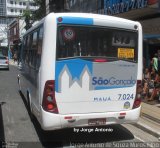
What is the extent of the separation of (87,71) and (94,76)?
19 centimetres

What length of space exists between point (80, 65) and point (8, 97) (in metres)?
8.17

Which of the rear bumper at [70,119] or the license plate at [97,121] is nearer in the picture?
the rear bumper at [70,119]

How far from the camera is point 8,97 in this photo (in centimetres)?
1497

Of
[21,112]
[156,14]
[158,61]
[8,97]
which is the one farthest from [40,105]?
[156,14]

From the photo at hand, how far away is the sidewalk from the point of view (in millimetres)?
8632

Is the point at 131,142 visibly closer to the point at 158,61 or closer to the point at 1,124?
the point at 1,124

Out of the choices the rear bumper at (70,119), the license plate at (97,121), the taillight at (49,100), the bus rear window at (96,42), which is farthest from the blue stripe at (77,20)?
the license plate at (97,121)

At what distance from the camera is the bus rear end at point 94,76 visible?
736 centimetres

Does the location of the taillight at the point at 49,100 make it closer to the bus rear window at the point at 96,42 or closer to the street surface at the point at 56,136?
the bus rear window at the point at 96,42

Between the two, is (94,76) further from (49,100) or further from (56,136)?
(56,136)

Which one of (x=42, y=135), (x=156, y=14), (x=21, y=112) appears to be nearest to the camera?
(x=42, y=135)

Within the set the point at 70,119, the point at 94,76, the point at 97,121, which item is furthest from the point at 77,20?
the point at 97,121

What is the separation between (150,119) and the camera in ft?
32.1

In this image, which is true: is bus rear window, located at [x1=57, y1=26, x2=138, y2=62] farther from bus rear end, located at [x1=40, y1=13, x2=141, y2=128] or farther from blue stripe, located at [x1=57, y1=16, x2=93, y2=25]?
blue stripe, located at [x1=57, y1=16, x2=93, y2=25]
